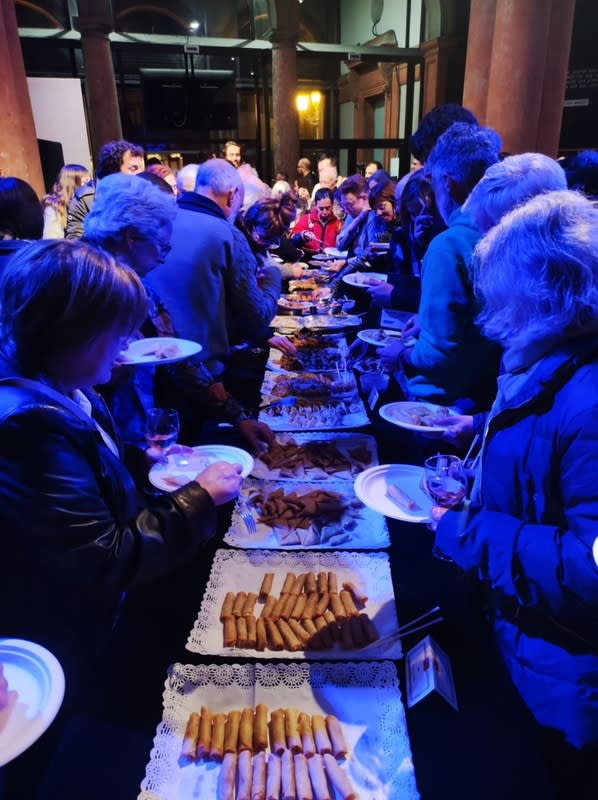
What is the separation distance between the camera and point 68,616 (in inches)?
52.1

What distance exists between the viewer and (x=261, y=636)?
149cm

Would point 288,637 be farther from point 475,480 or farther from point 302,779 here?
point 475,480

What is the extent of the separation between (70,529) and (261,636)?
60 cm

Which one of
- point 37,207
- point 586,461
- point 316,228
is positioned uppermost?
point 37,207

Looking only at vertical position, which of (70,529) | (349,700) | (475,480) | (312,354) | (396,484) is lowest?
(312,354)

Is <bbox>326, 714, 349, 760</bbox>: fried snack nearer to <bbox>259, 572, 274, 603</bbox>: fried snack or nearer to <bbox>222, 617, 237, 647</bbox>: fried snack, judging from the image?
<bbox>222, 617, 237, 647</bbox>: fried snack

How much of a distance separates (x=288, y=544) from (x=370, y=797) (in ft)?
2.63

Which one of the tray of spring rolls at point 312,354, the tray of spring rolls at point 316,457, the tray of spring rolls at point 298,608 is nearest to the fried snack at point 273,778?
the tray of spring rolls at point 298,608

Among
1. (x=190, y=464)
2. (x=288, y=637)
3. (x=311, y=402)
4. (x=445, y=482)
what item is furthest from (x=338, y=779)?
(x=311, y=402)

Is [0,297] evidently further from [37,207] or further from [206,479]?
[37,207]

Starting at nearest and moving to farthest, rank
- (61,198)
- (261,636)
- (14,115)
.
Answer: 1. (261,636)
2. (61,198)
3. (14,115)

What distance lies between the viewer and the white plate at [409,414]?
2127 mm

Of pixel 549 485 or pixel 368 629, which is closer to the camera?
pixel 549 485

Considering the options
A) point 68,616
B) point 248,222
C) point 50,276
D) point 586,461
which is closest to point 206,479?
point 68,616
